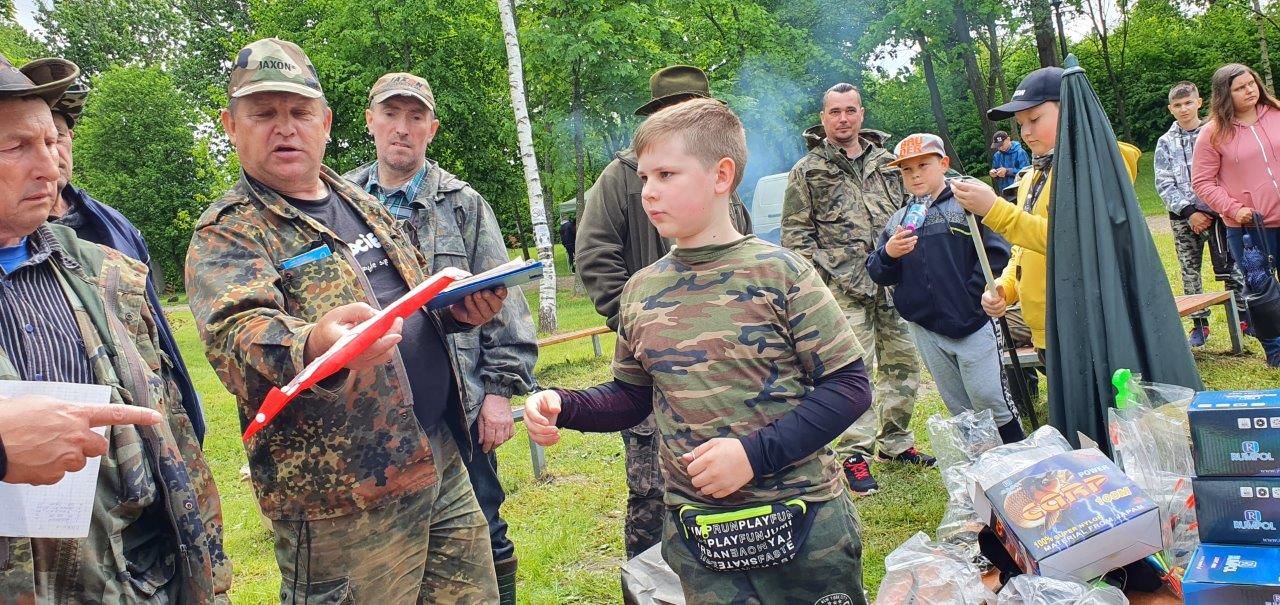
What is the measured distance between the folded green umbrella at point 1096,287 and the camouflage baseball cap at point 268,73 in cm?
246

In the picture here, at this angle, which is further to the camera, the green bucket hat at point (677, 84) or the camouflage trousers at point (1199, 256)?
the camouflage trousers at point (1199, 256)

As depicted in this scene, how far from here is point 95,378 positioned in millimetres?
2066

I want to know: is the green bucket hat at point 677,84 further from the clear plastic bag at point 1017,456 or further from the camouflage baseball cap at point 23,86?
the camouflage baseball cap at point 23,86

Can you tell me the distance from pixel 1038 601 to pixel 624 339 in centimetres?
129

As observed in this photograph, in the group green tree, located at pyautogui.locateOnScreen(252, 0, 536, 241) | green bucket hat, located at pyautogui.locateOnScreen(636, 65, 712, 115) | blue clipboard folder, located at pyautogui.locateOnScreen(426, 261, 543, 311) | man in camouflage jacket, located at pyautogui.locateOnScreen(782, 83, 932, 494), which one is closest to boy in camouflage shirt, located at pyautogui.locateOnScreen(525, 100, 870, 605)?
blue clipboard folder, located at pyautogui.locateOnScreen(426, 261, 543, 311)

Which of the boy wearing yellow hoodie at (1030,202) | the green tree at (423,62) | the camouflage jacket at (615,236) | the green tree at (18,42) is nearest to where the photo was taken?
the boy wearing yellow hoodie at (1030,202)

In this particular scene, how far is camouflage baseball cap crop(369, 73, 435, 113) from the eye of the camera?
383 centimetres

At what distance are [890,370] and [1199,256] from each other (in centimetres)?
449

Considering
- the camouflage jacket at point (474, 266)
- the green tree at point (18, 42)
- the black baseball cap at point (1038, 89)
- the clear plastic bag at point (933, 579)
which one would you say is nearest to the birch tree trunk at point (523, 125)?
the camouflage jacket at point (474, 266)

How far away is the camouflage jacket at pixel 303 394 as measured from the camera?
2.26m

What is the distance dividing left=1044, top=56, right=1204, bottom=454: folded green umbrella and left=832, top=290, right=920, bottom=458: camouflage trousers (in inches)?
101

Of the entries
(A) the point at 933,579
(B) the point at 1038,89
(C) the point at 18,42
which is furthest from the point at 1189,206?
(C) the point at 18,42

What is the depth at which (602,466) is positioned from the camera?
6.46 metres

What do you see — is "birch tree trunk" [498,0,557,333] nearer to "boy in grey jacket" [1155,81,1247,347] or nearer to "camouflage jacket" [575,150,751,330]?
"boy in grey jacket" [1155,81,1247,347]
